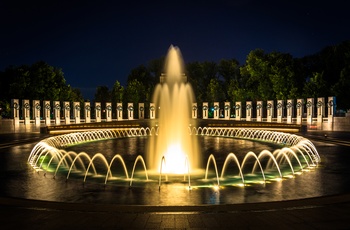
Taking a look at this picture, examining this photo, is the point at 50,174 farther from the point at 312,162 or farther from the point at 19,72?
the point at 19,72

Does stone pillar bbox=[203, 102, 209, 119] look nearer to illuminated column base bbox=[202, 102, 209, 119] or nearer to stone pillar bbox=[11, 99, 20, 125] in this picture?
illuminated column base bbox=[202, 102, 209, 119]

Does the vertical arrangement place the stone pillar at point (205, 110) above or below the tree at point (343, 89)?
below

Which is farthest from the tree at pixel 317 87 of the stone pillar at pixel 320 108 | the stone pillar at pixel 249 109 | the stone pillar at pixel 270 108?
the stone pillar at pixel 249 109

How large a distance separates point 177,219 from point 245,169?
883cm

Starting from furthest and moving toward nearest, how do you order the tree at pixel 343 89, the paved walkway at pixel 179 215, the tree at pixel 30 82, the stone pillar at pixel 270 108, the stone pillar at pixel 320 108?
1. the tree at pixel 30 82
2. the stone pillar at pixel 270 108
3. the tree at pixel 343 89
4. the stone pillar at pixel 320 108
5. the paved walkway at pixel 179 215

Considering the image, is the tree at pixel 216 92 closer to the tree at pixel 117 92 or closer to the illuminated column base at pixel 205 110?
the illuminated column base at pixel 205 110

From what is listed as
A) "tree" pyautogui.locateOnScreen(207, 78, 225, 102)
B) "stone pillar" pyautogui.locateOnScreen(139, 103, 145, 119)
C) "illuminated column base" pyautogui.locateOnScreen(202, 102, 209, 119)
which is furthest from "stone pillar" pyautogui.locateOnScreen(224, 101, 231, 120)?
"tree" pyautogui.locateOnScreen(207, 78, 225, 102)

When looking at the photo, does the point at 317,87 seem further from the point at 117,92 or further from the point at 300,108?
the point at 117,92

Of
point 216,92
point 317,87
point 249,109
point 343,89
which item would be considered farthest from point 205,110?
point 343,89

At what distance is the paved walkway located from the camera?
8.55m

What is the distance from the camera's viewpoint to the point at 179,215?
31.0ft

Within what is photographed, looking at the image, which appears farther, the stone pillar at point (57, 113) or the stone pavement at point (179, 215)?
the stone pillar at point (57, 113)

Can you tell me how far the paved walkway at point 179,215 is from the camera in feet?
28.1

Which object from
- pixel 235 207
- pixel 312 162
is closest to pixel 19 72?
pixel 312 162
